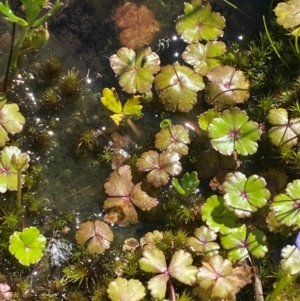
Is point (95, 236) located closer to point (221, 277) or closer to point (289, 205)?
point (221, 277)

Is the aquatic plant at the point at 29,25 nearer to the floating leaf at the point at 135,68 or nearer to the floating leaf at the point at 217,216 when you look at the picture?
the floating leaf at the point at 135,68

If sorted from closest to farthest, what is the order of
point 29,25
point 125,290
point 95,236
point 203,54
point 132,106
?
point 29,25 → point 125,290 → point 95,236 → point 132,106 → point 203,54

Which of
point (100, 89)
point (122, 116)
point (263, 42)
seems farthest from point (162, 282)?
point (263, 42)

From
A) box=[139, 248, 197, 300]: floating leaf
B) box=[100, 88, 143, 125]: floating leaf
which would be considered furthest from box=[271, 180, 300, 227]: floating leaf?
box=[100, 88, 143, 125]: floating leaf

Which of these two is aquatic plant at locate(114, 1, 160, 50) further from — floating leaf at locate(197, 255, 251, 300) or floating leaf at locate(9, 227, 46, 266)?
floating leaf at locate(197, 255, 251, 300)

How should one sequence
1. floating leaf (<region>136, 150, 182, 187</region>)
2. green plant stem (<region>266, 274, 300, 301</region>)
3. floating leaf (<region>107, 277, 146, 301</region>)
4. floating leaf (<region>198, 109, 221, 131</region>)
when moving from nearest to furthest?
green plant stem (<region>266, 274, 300, 301</region>), floating leaf (<region>107, 277, 146, 301</region>), floating leaf (<region>136, 150, 182, 187</region>), floating leaf (<region>198, 109, 221, 131</region>)

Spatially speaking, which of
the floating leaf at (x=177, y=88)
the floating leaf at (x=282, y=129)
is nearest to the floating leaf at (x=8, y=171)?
the floating leaf at (x=177, y=88)

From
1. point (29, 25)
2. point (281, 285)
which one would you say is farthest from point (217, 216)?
point (29, 25)
